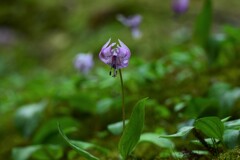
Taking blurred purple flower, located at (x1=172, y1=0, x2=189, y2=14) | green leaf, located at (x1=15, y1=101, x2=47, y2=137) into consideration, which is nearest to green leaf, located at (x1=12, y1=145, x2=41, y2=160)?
green leaf, located at (x1=15, y1=101, x2=47, y2=137)

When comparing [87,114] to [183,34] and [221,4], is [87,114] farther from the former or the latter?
[221,4]

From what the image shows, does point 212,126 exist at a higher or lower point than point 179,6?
lower

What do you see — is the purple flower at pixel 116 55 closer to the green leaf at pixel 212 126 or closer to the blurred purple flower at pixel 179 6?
the green leaf at pixel 212 126

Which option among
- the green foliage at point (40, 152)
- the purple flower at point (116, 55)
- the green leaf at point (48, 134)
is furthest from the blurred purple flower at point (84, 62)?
the purple flower at point (116, 55)

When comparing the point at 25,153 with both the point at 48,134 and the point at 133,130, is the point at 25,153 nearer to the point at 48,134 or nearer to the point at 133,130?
the point at 48,134

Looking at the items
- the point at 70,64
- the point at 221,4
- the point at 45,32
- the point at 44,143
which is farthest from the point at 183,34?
the point at 45,32

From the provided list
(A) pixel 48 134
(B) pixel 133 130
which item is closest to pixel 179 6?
(A) pixel 48 134
